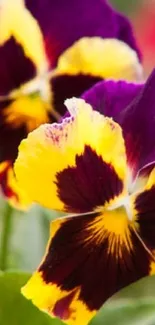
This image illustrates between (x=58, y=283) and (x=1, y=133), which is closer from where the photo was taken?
(x=58, y=283)

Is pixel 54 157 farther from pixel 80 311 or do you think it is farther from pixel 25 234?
pixel 25 234

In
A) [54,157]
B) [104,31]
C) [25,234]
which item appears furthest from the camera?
[25,234]

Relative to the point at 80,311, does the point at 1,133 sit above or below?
above

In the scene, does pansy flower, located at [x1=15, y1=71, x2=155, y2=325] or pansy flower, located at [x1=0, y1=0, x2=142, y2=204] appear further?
pansy flower, located at [x1=0, y1=0, x2=142, y2=204]

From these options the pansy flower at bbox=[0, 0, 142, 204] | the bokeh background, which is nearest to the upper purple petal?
the pansy flower at bbox=[0, 0, 142, 204]

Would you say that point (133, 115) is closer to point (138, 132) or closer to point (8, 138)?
point (138, 132)

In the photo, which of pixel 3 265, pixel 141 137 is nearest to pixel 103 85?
pixel 141 137

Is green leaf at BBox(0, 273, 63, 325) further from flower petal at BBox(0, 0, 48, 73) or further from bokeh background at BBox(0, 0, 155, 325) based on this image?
flower petal at BBox(0, 0, 48, 73)

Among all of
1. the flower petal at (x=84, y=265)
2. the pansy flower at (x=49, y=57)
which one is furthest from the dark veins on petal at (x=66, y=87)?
the flower petal at (x=84, y=265)
